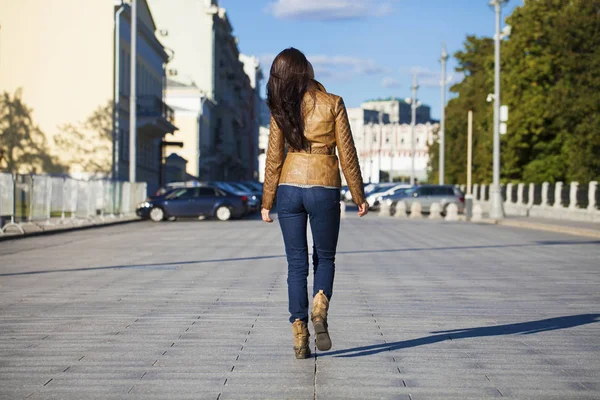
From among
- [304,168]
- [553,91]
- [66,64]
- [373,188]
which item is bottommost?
[373,188]

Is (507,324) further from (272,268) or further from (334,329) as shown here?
(272,268)

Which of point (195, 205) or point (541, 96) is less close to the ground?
point (541, 96)

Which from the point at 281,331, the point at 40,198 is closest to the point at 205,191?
the point at 40,198

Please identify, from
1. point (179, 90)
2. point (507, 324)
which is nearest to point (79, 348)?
point (507, 324)

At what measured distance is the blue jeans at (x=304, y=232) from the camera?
7.09 metres

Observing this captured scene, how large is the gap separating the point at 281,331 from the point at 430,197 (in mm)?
45051

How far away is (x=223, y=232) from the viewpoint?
3080cm

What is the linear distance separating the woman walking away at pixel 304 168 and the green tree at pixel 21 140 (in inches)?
1847

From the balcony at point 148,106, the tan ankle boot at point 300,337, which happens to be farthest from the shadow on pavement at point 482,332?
the balcony at point 148,106

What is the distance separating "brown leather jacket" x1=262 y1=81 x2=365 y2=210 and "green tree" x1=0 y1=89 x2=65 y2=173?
4689 centimetres

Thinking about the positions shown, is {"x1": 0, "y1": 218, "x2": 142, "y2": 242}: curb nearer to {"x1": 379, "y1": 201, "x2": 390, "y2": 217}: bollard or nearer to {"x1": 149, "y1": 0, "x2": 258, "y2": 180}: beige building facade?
{"x1": 379, "y1": 201, "x2": 390, "y2": 217}: bollard

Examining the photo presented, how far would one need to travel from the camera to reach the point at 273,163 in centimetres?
718

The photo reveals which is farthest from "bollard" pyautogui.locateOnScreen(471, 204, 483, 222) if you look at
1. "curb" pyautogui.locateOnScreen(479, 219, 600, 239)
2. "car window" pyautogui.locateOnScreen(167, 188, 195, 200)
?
"car window" pyautogui.locateOnScreen(167, 188, 195, 200)

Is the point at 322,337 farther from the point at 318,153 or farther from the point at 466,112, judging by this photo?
the point at 466,112
